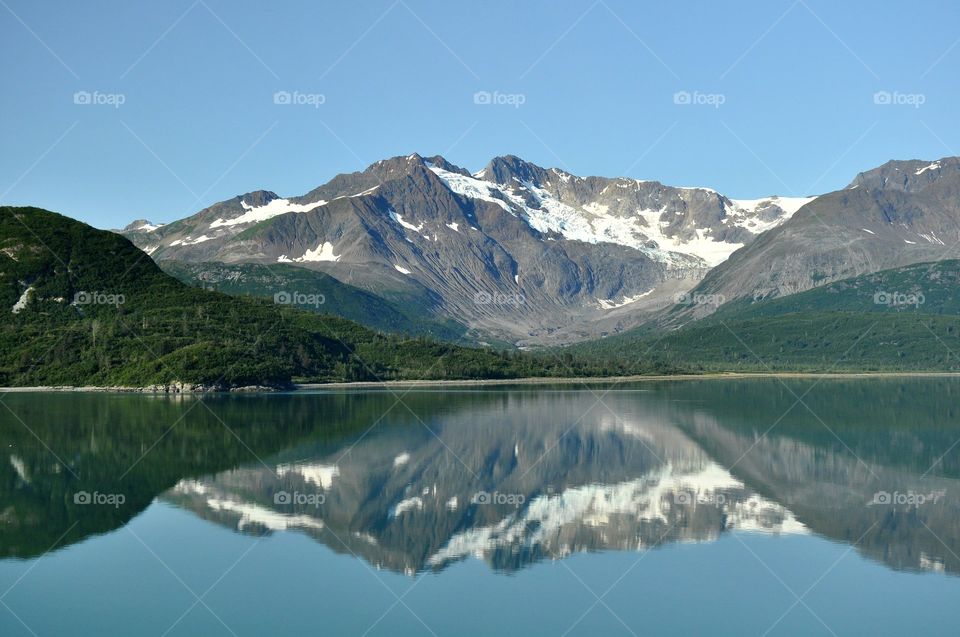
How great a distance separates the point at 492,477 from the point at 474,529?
19.8 meters

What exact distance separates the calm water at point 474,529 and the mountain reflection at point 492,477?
287 millimetres

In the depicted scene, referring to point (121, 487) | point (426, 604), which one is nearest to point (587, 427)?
point (121, 487)

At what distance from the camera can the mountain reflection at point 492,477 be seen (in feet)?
187

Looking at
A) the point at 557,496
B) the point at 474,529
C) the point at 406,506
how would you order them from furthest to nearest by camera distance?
the point at 557,496, the point at 406,506, the point at 474,529

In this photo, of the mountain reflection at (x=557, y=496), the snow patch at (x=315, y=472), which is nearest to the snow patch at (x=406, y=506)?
the mountain reflection at (x=557, y=496)

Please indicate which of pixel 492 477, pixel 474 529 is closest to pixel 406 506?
pixel 474 529

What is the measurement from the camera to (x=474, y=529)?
58125 mm

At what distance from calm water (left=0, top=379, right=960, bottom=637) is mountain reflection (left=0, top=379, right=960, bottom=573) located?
0.29 meters

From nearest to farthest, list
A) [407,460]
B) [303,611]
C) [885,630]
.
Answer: [885,630]
[303,611]
[407,460]

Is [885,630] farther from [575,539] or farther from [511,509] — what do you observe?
[511,509]

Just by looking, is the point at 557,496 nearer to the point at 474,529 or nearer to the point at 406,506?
Result: the point at 406,506

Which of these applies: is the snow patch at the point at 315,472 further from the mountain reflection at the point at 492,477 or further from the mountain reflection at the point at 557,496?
the mountain reflection at the point at 492,477

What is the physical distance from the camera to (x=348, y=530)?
58375 mm

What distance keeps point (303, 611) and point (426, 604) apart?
198 inches
